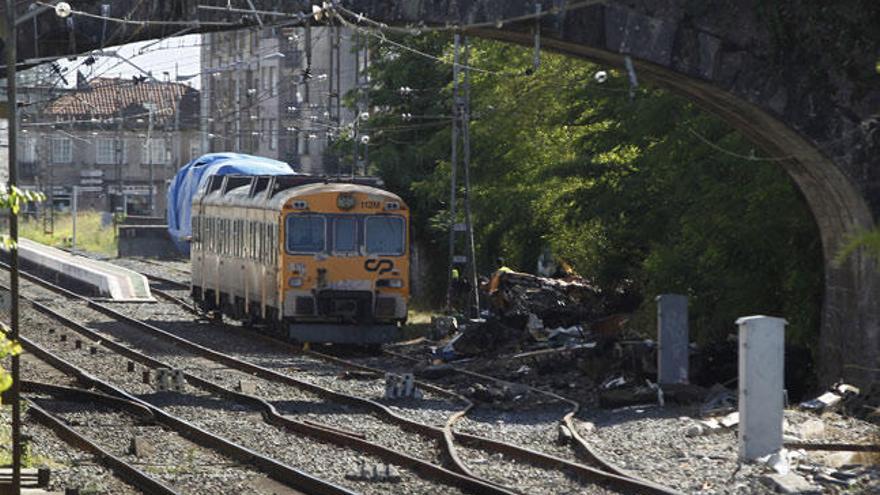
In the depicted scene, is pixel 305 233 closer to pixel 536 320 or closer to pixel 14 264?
pixel 536 320

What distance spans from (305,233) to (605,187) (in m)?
5.42

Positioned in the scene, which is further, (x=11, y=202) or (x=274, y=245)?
(x=274, y=245)

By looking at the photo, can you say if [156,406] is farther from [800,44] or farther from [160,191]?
[160,191]

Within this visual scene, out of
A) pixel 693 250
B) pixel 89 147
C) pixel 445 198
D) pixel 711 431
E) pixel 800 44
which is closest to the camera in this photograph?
pixel 711 431

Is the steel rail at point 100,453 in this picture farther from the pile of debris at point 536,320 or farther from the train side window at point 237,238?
the train side window at point 237,238

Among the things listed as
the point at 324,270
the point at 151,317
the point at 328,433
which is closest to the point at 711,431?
the point at 328,433

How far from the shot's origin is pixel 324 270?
96.0 ft

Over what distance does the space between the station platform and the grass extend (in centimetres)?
938

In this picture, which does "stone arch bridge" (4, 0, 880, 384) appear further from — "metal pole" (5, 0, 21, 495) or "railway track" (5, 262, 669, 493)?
"metal pole" (5, 0, 21, 495)

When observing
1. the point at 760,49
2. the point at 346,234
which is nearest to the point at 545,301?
the point at 346,234

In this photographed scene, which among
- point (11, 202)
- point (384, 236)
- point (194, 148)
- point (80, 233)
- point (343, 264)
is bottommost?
point (80, 233)

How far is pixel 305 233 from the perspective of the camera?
2934 centimetres

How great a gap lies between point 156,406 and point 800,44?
8850 millimetres

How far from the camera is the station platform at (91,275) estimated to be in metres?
43.9
